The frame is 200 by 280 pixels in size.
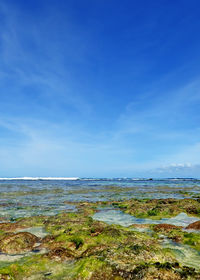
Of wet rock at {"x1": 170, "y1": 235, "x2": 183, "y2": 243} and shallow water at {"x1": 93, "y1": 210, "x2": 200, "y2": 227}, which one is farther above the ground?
wet rock at {"x1": 170, "y1": 235, "x2": 183, "y2": 243}

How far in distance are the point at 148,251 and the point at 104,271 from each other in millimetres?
2602

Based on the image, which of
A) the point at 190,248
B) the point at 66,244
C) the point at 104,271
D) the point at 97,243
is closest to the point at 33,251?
the point at 66,244

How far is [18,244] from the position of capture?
11000 mm

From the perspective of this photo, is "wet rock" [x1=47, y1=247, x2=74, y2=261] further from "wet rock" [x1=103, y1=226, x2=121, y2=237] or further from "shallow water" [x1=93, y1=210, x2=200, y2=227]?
"shallow water" [x1=93, y1=210, x2=200, y2=227]

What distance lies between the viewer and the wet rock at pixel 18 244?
1064 centimetres

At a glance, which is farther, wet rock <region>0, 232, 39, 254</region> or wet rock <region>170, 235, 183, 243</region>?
wet rock <region>170, 235, 183, 243</region>

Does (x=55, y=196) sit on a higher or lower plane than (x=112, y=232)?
higher

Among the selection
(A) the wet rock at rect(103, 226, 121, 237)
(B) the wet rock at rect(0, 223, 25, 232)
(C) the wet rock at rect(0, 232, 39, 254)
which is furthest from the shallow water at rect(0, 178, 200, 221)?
(A) the wet rock at rect(103, 226, 121, 237)

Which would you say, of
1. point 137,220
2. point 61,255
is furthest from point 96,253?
point 137,220

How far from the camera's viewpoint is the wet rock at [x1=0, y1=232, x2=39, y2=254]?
10642 mm

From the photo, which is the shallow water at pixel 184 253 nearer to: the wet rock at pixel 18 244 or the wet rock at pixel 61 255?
the wet rock at pixel 61 255

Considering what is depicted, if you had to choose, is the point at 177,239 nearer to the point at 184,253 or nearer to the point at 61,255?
the point at 184,253

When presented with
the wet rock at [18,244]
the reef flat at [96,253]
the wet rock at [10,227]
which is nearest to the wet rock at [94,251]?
the reef flat at [96,253]

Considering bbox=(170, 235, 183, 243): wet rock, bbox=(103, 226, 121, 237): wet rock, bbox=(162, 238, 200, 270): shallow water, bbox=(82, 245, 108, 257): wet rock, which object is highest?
bbox=(103, 226, 121, 237): wet rock
